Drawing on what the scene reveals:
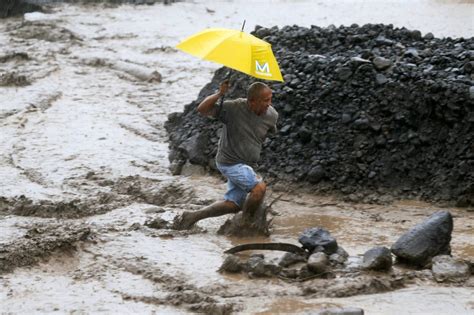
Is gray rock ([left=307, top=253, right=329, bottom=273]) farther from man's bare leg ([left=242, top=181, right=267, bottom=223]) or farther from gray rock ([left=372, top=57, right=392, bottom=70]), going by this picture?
gray rock ([left=372, top=57, right=392, bottom=70])

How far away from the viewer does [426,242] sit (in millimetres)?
6168

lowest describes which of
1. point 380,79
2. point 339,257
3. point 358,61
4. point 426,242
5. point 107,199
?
point 107,199

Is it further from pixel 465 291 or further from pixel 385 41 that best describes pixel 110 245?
pixel 385 41

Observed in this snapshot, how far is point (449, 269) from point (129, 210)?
350cm

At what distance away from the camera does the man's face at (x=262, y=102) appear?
22.5 feet

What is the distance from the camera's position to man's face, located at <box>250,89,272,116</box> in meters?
6.86

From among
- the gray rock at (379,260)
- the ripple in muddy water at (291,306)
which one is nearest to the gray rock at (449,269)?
the gray rock at (379,260)

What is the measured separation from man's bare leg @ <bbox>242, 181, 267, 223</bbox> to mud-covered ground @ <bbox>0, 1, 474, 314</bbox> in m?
0.25

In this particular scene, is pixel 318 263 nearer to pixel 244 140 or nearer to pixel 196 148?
pixel 244 140

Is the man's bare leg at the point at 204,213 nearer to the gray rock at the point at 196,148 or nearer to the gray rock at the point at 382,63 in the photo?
the gray rock at the point at 196,148

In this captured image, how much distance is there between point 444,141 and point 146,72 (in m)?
7.27

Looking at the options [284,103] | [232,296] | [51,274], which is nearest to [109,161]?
[284,103]

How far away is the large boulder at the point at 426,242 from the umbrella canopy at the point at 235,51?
5.52ft

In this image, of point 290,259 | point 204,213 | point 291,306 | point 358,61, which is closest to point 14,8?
point 358,61
